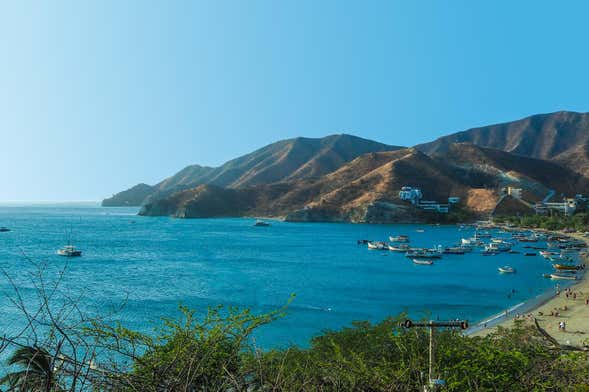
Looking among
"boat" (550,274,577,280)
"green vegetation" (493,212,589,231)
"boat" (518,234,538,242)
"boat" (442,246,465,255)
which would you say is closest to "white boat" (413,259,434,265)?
"boat" (442,246,465,255)

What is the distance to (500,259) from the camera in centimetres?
7675

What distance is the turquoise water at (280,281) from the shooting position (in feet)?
130

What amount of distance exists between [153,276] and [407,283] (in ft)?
103

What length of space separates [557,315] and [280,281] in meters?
29.9

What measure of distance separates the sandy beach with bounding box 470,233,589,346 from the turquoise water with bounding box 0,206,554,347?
2.13 metres

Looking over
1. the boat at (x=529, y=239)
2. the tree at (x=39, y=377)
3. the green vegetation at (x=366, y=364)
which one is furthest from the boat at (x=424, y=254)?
the tree at (x=39, y=377)

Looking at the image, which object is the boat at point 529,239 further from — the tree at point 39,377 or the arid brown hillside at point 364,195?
the tree at point 39,377

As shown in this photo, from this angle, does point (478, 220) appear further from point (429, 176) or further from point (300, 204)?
point (300, 204)

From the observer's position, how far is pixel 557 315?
3709cm

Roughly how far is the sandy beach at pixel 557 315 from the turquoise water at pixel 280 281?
213cm

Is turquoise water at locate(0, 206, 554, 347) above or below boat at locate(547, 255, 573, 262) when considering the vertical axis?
below

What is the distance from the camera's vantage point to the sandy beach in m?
31.2

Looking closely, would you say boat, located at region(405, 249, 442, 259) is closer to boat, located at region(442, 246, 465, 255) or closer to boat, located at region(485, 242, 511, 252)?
boat, located at region(442, 246, 465, 255)

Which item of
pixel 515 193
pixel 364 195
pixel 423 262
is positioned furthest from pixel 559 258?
pixel 364 195
